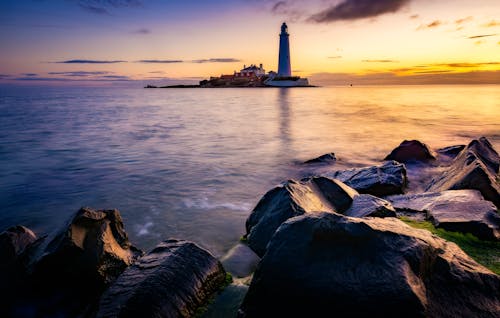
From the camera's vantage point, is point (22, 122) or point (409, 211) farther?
point (22, 122)

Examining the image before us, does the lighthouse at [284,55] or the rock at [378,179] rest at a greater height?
the lighthouse at [284,55]

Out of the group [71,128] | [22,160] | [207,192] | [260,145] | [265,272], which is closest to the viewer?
[265,272]

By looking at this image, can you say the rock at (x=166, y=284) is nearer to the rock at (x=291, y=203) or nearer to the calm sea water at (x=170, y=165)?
the rock at (x=291, y=203)

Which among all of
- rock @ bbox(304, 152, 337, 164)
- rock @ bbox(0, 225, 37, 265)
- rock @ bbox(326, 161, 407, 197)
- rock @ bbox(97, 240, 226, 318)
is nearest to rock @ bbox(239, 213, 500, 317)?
rock @ bbox(97, 240, 226, 318)

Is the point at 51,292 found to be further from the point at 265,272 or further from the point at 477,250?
the point at 477,250

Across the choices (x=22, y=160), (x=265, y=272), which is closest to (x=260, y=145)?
(x=22, y=160)

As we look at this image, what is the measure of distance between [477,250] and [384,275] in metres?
2.68

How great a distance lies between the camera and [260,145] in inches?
677

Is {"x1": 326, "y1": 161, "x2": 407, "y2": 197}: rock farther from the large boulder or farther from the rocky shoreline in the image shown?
the rocky shoreline

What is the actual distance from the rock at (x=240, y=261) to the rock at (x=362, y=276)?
5.00 ft

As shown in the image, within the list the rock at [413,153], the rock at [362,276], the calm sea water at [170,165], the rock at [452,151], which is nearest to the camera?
the rock at [362,276]

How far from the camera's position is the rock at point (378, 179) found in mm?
7488

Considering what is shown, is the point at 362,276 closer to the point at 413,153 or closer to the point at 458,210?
the point at 458,210

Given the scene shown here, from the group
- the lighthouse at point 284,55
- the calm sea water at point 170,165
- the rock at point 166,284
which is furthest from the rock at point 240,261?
the lighthouse at point 284,55
